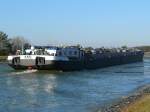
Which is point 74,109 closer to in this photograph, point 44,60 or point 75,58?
point 44,60

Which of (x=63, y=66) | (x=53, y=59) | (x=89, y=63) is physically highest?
(x=53, y=59)

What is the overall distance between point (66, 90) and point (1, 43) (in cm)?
8528

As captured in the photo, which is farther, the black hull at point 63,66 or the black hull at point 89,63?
the black hull at point 89,63

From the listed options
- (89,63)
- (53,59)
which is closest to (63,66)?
(53,59)

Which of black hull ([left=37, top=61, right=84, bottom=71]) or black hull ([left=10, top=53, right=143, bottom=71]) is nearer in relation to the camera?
black hull ([left=37, top=61, right=84, bottom=71])

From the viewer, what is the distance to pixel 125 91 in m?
41.2

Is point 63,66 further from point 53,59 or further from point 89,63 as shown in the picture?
point 89,63

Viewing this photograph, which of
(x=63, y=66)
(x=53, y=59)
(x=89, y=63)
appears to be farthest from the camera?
(x=89, y=63)

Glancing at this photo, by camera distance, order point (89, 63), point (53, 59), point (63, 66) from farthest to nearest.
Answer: point (89, 63) → point (63, 66) → point (53, 59)

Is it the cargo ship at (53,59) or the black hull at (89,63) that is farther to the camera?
the black hull at (89,63)

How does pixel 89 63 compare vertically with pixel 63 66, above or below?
below

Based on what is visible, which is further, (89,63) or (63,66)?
(89,63)

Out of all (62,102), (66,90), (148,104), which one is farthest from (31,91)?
(148,104)

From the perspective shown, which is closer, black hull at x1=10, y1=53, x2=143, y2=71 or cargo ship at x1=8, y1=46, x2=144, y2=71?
cargo ship at x1=8, y1=46, x2=144, y2=71
